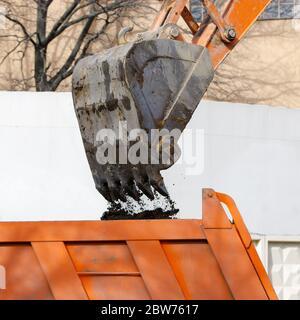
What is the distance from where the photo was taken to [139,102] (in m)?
6.39

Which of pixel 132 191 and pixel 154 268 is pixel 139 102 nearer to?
pixel 132 191

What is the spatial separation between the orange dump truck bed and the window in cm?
1366

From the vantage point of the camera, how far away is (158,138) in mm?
6395

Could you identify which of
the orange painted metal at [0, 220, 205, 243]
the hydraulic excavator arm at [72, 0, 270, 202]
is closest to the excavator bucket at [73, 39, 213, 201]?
the hydraulic excavator arm at [72, 0, 270, 202]

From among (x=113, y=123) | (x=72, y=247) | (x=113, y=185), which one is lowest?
(x=72, y=247)

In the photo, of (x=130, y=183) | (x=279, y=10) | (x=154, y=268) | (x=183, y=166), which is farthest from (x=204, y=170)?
(x=279, y=10)

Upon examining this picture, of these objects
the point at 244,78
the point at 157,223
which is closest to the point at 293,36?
the point at 244,78

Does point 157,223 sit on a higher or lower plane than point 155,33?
lower

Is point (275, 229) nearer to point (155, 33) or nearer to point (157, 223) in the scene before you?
point (155, 33)

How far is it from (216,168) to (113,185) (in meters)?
4.85

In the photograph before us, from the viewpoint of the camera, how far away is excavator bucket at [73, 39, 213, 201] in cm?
641
